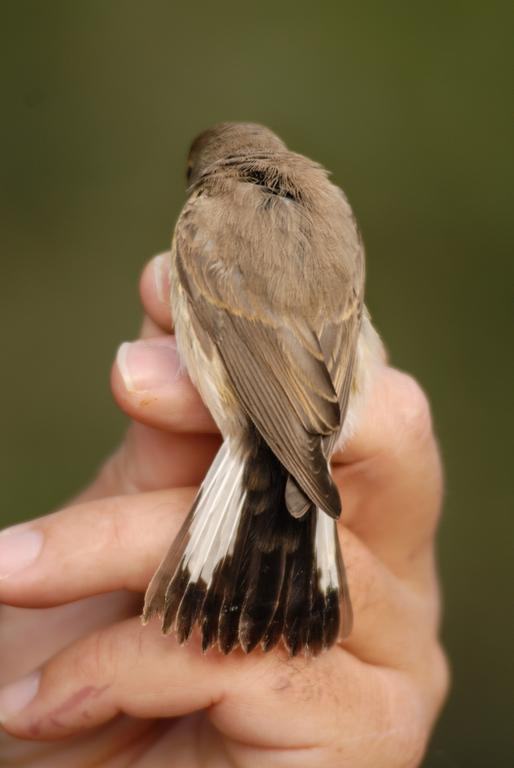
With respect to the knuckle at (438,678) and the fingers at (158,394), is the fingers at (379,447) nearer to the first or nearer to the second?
the fingers at (158,394)

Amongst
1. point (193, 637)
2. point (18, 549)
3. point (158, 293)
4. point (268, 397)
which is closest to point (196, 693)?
point (193, 637)

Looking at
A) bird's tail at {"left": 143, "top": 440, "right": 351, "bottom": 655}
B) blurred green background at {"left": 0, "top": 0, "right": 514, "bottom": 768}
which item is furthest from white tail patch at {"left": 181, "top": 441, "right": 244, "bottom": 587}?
blurred green background at {"left": 0, "top": 0, "right": 514, "bottom": 768}

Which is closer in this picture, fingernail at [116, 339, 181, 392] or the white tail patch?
the white tail patch

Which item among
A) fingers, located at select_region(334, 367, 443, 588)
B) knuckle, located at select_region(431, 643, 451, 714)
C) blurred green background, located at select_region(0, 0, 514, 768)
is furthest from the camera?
blurred green background, located at select_region(0, 0, 514, 768)

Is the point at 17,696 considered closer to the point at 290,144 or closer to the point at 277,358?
the point at 277,358

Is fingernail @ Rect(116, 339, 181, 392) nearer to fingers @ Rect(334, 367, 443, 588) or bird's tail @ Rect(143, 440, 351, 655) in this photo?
bird's tail @ Rect(143, 440, 351, 655)

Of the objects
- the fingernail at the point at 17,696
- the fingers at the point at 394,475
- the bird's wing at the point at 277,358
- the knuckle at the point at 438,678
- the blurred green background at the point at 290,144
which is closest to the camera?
the bird's wing at the point at 277,358

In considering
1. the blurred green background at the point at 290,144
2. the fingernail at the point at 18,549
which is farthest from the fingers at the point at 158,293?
the blurred green background at the point at 290,144

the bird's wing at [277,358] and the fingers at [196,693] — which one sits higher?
the bird's wing at [277,358]
